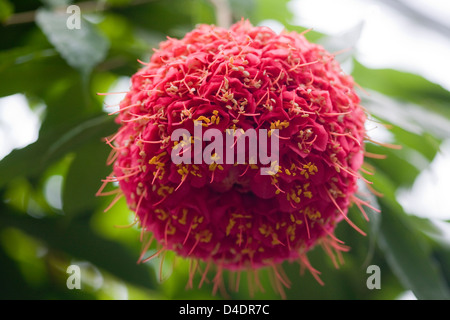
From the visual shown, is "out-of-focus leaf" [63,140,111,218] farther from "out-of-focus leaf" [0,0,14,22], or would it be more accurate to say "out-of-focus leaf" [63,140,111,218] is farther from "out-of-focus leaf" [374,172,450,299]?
"out-of-focus leaf" [374,172,450,299]

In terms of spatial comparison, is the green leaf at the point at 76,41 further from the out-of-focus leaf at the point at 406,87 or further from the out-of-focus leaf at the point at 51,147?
the out-of-focus leaf at the point at 406,87

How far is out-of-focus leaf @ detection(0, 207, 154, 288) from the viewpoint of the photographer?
98cm

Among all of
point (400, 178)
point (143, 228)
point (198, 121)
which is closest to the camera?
point (198, 121)

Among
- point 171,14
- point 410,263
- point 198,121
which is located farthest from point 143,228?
point 171,14

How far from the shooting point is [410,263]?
0.80 meters

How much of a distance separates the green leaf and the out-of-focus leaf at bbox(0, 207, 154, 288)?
1.24 feet

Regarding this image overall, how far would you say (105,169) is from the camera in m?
0.85

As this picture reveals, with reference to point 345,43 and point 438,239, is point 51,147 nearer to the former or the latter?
point 345,43

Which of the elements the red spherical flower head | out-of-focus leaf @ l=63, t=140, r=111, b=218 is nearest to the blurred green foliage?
out-of-focus leaf @ l=63, t=140, r=111, b=218

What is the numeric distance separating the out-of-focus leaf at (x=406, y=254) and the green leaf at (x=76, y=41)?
58cm

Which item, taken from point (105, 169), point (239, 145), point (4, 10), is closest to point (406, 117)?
point (239, 145)
